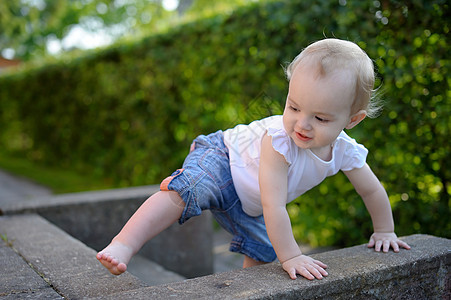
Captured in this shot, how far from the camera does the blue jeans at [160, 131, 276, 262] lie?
180 centimetres

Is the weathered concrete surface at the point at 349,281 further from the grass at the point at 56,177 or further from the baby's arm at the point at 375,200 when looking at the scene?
the grass at the point at 56,177

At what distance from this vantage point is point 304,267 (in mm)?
1540

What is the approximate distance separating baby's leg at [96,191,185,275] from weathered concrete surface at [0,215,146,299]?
10cm

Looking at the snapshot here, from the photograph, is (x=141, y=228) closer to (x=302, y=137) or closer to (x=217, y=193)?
(x=217, y=193)

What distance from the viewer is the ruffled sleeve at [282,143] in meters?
1.69

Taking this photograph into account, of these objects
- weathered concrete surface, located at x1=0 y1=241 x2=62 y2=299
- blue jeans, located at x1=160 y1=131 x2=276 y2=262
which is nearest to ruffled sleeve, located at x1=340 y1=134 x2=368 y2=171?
blue jeans, located at x1=160 y1=131 x2=276 y2=262

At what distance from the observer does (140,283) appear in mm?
1645

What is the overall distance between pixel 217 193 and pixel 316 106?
24.5 inches

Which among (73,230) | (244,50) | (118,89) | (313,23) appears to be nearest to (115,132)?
(118,89)

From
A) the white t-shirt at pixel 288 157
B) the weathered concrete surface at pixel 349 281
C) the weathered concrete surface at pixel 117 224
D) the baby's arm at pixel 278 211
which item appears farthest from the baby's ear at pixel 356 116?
the weathered concrete surface at pixel 117 224

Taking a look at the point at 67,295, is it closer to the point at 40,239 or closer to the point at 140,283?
the point at 140,283

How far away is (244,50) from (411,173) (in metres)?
1.79

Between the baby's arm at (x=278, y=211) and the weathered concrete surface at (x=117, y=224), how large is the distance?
168cm

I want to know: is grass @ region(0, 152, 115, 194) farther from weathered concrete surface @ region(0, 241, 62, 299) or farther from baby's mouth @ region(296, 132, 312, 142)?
baby's mouth @ region(296, 132, 312, 142)
